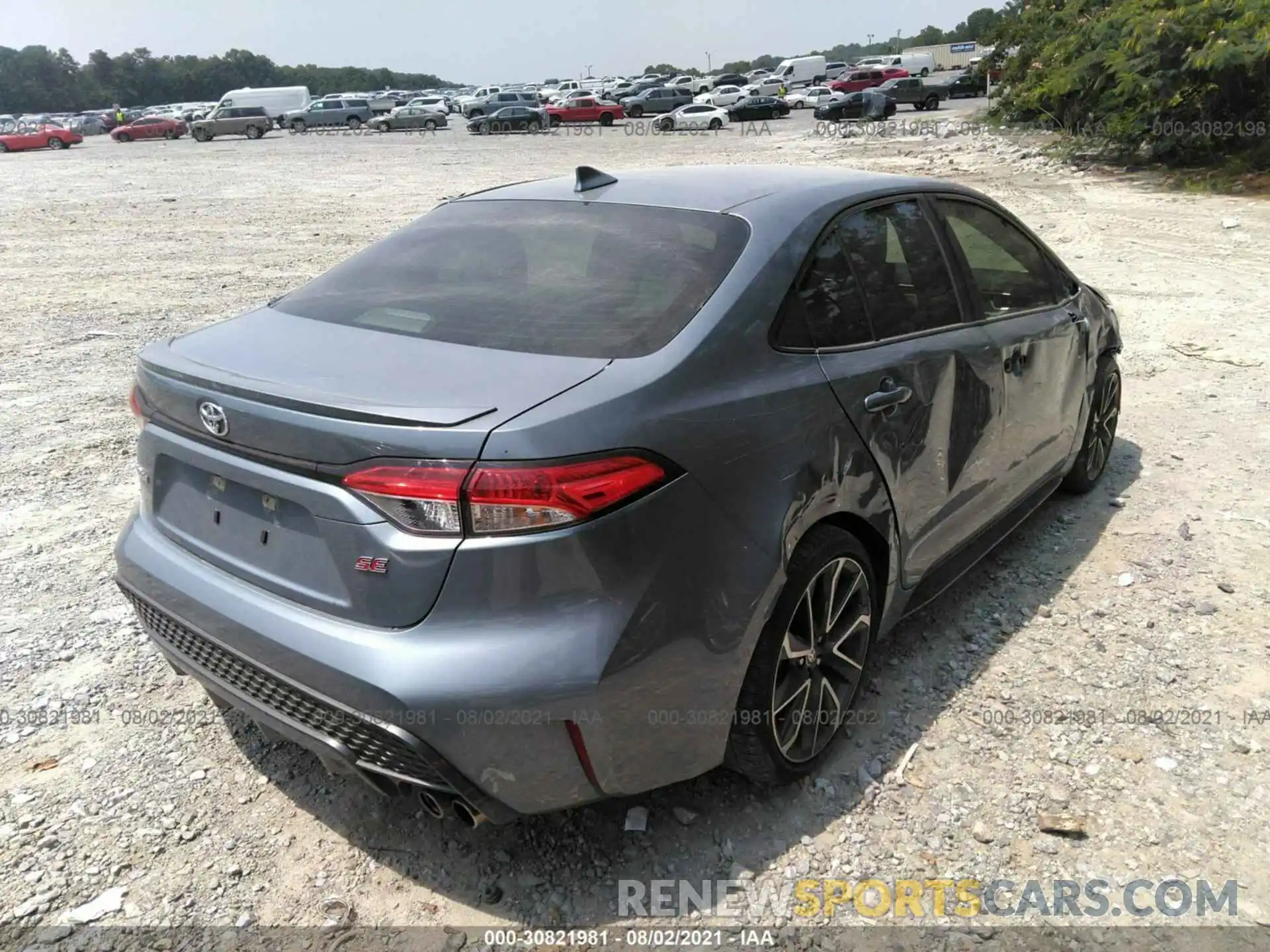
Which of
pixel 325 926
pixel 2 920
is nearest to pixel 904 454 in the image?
pixel 325 926

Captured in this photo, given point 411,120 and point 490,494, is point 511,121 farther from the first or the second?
point 490,494

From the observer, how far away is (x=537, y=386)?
7.50 feet

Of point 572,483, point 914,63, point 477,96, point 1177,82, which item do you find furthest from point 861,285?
point 914,63

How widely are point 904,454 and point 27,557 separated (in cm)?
384

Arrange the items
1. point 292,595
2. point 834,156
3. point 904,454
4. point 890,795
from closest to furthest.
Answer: point 292,595 < point 890,795 < point 904,454 < point 834,156

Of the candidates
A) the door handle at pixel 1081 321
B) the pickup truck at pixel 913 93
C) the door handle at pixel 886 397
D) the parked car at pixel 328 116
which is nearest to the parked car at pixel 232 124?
the parked car at pixel 328 116

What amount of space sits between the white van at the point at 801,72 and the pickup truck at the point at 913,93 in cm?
2626

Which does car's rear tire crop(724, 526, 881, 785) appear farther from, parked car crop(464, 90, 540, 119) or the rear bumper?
parked car crop(464, 90, 540, 119)

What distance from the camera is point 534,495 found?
212 cm

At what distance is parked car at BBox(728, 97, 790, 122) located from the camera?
4884 centimetres

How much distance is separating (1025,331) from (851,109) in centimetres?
4124

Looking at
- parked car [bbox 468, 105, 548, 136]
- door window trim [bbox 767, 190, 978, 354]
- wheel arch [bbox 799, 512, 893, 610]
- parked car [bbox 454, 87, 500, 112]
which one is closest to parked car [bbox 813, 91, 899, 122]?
parked car [bbox 468, 105, 548, 136]

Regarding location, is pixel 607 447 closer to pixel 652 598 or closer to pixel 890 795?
pixel 652 598

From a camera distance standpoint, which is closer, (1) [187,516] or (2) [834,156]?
(1) [187,516]
